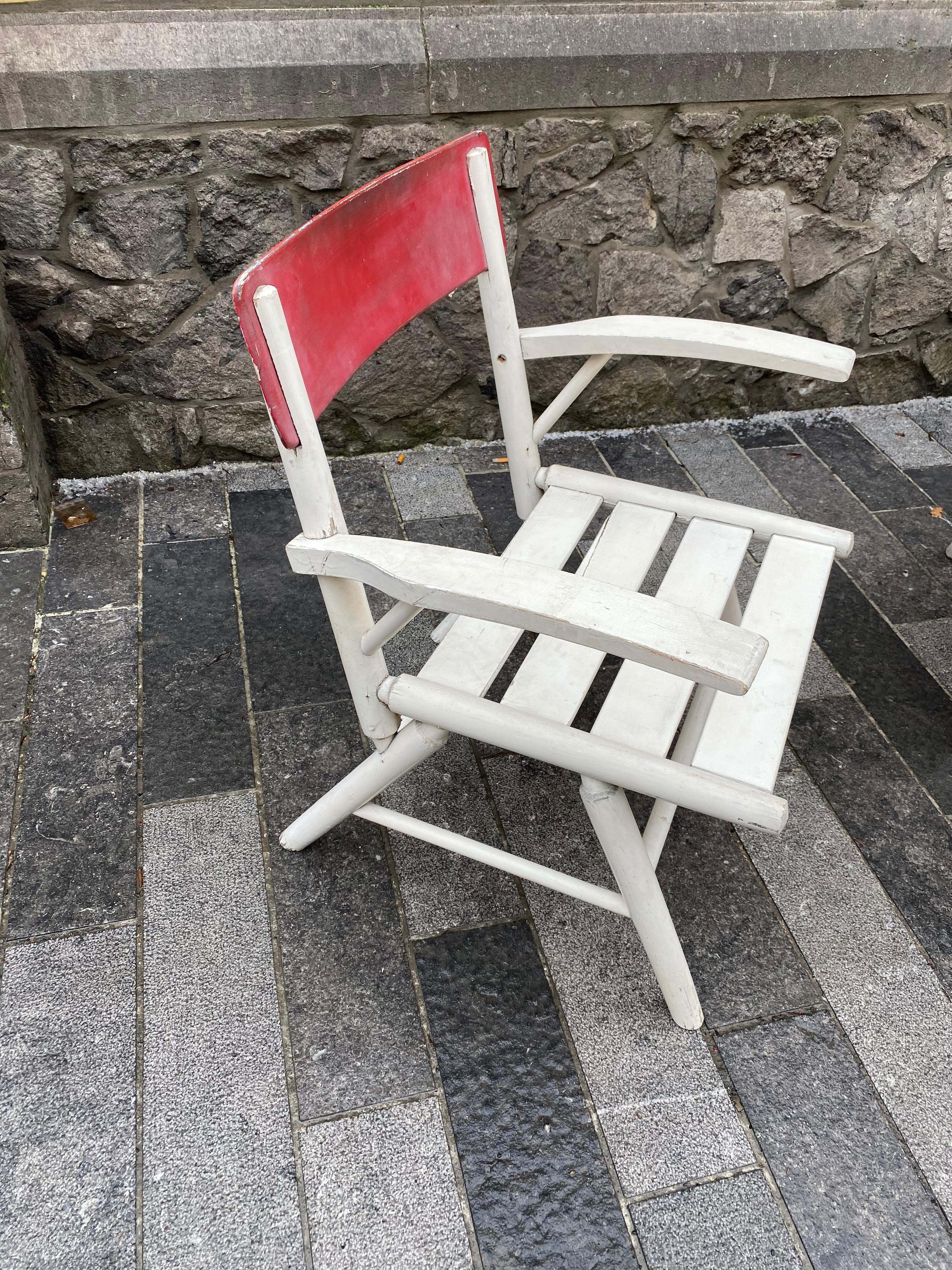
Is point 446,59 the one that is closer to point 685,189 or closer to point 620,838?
point 685,189

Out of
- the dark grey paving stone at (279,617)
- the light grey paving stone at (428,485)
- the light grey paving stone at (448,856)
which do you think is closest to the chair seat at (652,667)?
the light grey paving stone at (448,856)

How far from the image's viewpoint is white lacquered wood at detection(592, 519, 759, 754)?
4.23ft

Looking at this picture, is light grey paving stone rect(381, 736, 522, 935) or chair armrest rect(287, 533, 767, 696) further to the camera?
light grey paving stone rect(381, 736, 522, 935)

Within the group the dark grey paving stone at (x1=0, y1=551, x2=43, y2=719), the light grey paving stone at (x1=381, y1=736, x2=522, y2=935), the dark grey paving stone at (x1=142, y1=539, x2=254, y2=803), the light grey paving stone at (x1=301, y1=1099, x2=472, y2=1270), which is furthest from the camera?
the dark grey paving stone at (x1=0, y1=551, x2=43, y2=719)

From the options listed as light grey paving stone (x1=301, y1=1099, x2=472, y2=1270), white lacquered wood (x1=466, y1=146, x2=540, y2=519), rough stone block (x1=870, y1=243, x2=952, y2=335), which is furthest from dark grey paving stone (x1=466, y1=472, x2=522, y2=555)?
light grey paving stone (x1=301, y1=1099, x2=472, y2=1270)

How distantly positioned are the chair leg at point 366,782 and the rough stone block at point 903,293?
7.28 feet

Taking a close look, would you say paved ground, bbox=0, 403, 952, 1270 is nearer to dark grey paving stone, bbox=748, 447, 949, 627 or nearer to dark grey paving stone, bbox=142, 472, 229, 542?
dark grey paving stone, bbox=748, 447, 949, 627

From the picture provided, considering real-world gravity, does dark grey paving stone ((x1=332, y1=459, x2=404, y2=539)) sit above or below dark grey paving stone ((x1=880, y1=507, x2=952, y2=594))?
above

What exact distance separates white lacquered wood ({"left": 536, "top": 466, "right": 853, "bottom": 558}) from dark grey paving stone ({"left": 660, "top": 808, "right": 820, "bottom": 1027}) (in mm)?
561

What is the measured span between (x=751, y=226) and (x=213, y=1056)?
2446 mm

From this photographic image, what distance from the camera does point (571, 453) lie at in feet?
9.09

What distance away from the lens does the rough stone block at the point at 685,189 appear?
95.8 inches

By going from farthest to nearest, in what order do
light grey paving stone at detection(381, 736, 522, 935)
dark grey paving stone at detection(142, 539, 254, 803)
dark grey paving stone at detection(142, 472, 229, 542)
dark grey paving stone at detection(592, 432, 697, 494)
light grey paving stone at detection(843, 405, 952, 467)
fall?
A: 1. light grey paving stone at detection(843, 405, 952, 467)
2. dark grey paving stone at detection(592, 432, 697, 494)
3. dark grey paving stone at detection(142, 472, 229, 542)
4. dark grey paving stone at detection(142, 539, 254, 803)
5. light grey paving stone at detection(381, 736, 522, 935)

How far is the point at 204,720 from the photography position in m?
1.93
